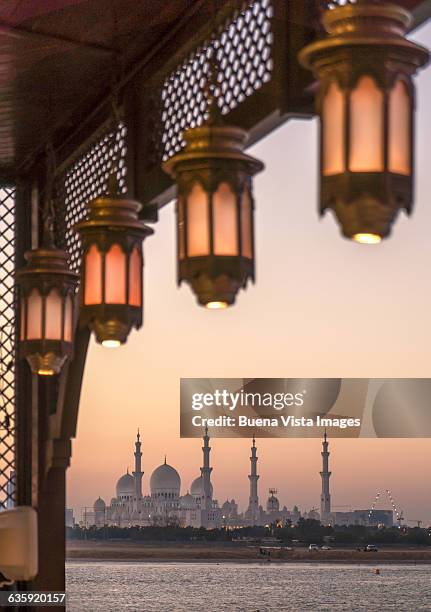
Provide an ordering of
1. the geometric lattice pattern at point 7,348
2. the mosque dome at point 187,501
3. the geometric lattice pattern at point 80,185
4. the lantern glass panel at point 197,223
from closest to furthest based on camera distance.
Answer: the lantern glass panel at point 197,223 → the geometric lattice pattern at point 80,185 → the geometric lattice pattern at point 7,348 → the mosque dome at point 187,501

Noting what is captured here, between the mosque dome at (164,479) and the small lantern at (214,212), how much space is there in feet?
248

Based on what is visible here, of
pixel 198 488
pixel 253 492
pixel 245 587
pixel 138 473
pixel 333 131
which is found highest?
pixel 138 473

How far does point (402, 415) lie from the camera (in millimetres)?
48875

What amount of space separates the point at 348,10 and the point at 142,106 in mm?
2962

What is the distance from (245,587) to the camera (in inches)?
3583

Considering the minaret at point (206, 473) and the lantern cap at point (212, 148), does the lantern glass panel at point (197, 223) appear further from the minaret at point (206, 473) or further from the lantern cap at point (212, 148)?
the minaret at point (206, 473)

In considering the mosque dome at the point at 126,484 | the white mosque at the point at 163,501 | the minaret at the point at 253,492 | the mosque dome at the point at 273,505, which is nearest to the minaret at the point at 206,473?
the white mosque at the point at 163,501

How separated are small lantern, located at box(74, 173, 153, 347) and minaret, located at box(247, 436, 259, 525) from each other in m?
79.1

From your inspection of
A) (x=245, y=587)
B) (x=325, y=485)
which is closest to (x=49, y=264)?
(x=325, y=485)

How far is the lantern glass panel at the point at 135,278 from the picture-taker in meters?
3.61

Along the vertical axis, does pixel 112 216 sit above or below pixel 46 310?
above

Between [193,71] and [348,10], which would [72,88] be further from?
[348,10]

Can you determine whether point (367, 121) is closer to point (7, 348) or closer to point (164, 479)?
point (7, 348)

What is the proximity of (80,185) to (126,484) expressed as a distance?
279 feet
